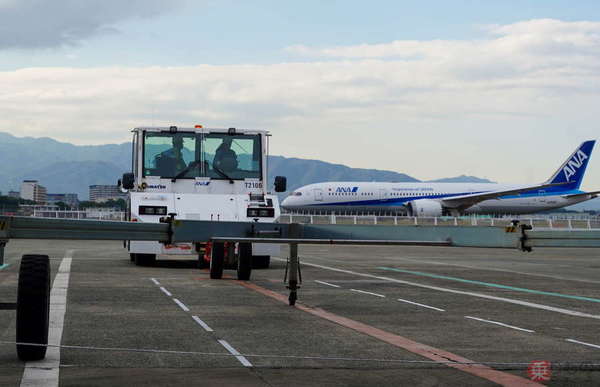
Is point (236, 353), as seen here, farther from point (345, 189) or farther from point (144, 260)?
point (345, 189)

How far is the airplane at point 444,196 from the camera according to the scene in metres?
89.2

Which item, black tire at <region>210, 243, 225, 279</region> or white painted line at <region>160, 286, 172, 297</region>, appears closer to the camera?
white painted line at <region>160, 286, 172, 297</region>

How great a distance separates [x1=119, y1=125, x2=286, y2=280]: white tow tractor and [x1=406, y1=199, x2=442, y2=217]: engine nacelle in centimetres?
6152

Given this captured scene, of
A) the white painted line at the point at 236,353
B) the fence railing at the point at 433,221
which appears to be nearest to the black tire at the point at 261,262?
the white painted line at the point at 236,353

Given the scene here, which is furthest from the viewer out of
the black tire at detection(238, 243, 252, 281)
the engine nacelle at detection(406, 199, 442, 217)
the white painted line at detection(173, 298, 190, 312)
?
the engine nacelle at detection(406, 199, 442, 217)

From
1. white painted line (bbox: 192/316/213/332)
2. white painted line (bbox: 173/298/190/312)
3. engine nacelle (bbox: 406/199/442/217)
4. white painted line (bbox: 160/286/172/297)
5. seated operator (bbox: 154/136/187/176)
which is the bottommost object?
white painted line (bbox: 192/316/213/332)

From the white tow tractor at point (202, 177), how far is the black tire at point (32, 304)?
1474 cm

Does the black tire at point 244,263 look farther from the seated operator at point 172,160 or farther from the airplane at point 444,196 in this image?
the airplane at point 444,196

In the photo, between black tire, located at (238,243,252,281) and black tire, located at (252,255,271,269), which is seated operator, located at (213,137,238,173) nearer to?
black tire, located at (252,255,271,269)

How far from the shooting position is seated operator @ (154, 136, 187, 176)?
26.3m

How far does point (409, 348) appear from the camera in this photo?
1155cm

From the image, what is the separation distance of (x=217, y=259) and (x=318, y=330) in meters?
8.62

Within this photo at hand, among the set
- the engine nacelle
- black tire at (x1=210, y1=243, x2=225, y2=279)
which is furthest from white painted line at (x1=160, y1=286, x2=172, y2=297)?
the engine nacelle

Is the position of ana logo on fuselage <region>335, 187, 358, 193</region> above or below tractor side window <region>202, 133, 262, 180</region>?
above
